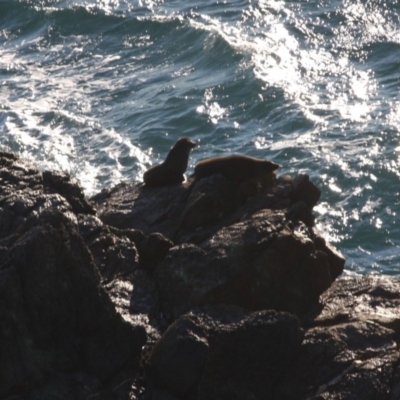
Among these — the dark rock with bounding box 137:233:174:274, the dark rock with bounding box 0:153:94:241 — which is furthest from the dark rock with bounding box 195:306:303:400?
the dark rock with bounding box 0:153:94:241

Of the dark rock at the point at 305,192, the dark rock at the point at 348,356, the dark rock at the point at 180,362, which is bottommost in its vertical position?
the dark rock at the point at 348,356

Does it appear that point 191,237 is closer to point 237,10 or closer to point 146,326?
point 146,326

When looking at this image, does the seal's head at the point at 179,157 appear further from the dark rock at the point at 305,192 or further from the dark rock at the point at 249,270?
the dark rock at the point at 249,270

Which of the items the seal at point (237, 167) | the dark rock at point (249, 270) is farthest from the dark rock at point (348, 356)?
the seal at point (237, 167)

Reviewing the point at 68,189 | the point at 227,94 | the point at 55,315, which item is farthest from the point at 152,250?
the point at 227,94

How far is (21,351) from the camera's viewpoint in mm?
8055

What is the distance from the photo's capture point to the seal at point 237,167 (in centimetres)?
1220

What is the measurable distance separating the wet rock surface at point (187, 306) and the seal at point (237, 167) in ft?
1.98

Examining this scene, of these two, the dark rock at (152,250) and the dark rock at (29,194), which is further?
the dark rock at (152,250)

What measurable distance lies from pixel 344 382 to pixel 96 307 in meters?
2.37

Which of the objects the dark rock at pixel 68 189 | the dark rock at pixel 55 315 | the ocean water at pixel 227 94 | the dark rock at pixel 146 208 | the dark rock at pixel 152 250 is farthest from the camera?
the ocean water at pixel 227 94

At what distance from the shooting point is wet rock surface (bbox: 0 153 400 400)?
8.17 metres

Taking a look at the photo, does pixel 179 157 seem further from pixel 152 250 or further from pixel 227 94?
pixel 227 94

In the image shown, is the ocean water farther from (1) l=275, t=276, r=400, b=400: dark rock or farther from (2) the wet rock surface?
(1) l=275, t=276, r=400, b=400: dark rock
